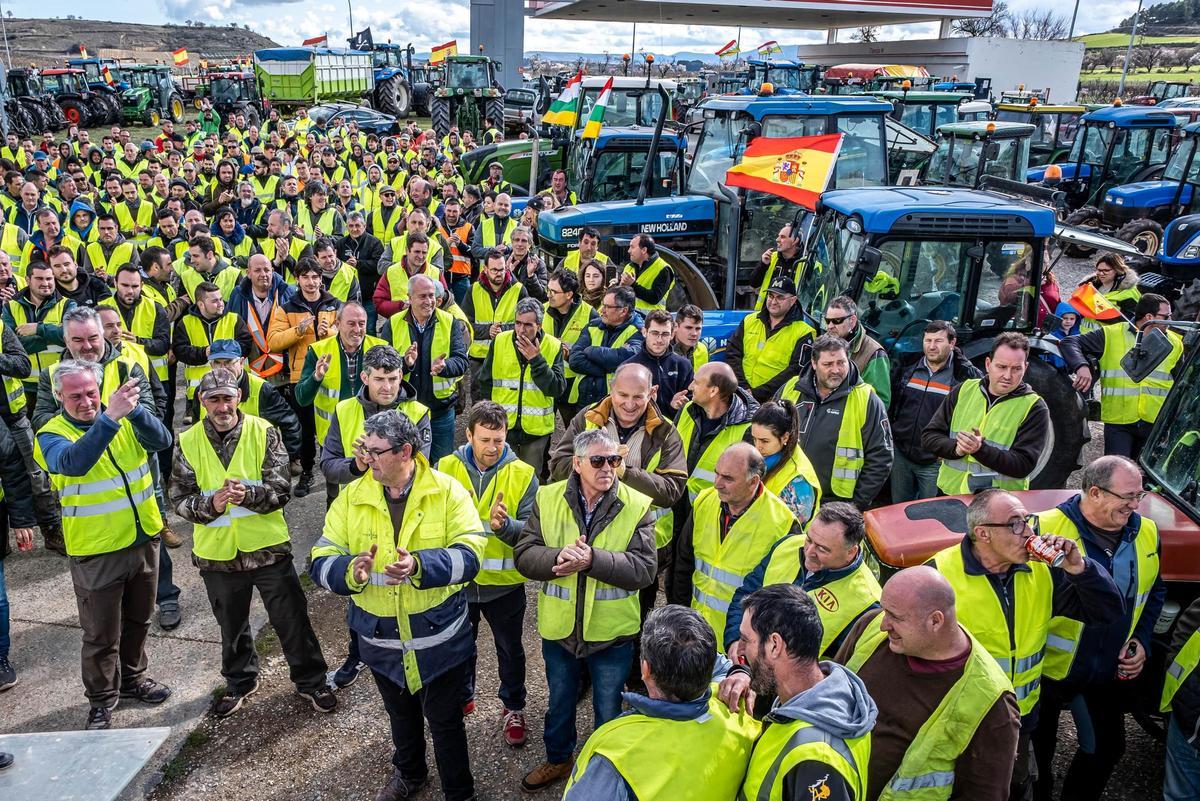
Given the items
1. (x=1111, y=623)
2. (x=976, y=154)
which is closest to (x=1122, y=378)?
(x=1111, y=623)

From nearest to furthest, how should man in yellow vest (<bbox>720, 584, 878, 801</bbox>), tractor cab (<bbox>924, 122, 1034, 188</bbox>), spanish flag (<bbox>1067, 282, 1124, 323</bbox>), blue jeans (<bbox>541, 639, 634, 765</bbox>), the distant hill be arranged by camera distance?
man in yellow vest (<bbox>720, 584, 878, 801</bbox>)
blue jeans (<bbox>541, 639, 634, 765</bbox>)
spanish flag (<bbox>1067, 282, 1124, 323</bbox>)
tractor cab (<bbox>924, 122, 1034, 188</bbox>)
the distant hill

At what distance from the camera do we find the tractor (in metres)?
29.8

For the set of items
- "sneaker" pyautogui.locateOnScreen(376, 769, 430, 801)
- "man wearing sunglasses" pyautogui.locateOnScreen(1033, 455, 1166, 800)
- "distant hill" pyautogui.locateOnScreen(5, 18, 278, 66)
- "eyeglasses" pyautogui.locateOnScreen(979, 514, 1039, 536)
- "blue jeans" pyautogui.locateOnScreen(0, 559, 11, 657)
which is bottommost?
"sneaker" pyautogui.locateOnScreen(376, 769, 430, 801)

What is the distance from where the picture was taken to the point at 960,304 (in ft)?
19.5

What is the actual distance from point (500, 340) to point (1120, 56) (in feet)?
230

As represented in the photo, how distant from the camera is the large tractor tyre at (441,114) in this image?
2377 cm

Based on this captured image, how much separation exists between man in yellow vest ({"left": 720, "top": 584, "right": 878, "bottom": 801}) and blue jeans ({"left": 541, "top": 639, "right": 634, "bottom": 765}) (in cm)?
123

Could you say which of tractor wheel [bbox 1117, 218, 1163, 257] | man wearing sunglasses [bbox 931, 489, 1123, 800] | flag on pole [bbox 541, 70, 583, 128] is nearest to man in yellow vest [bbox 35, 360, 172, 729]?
man wearing sunglasses [bbox 931, 489, 1123, 800]

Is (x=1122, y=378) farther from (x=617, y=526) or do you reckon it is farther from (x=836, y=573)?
(x=617, y=526)

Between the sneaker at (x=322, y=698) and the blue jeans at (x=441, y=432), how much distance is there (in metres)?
1.92

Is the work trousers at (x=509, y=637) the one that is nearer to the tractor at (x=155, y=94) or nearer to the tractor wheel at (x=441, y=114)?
the tractor wheel at (x=441, y=114)

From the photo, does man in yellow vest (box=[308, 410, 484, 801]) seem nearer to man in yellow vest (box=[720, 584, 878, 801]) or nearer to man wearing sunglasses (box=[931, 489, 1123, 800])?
man in yellow vest (box=[720, 584, 878, 801])

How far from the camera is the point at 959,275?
232 inches

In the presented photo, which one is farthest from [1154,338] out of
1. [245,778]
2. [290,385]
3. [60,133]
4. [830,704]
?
[60,133]
